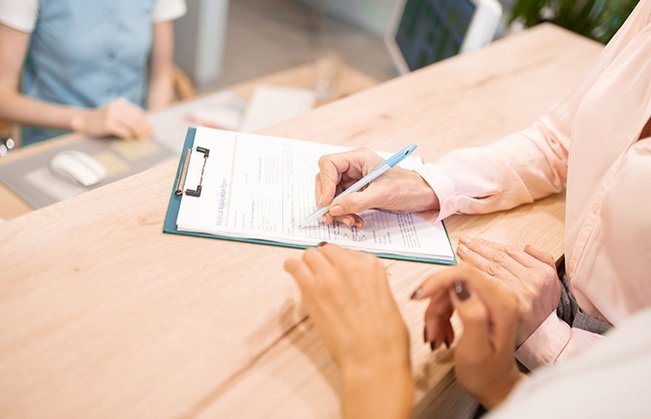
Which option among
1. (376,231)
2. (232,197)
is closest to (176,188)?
(232,197)

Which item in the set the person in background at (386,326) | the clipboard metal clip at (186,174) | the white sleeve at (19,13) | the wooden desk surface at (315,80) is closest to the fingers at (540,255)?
the person in background at (386,326)

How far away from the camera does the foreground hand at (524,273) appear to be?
0.72 metres

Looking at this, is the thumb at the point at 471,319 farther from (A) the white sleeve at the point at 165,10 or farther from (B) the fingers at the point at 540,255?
(A) the white sleeve at the point at 165,10

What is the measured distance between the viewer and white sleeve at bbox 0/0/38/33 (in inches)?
53.3

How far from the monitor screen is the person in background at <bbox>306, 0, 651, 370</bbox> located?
2.04 ft

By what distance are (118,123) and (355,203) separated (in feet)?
2.55

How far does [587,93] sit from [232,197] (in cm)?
62

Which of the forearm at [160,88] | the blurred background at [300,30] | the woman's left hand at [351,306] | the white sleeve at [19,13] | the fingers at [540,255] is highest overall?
the woman's left hand at [351,306]

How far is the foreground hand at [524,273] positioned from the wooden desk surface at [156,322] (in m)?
0.06

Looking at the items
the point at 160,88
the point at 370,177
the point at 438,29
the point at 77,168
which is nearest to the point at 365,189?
the point at 370,177

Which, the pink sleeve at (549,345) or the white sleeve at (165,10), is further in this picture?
the white sleeve at (165,10)

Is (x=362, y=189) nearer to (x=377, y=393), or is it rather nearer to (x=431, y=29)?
(x=377, y=393)

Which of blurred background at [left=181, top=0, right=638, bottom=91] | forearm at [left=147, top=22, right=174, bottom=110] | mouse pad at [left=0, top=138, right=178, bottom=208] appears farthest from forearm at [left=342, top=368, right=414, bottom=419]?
blurred background at [left=181, top=0, right=638, bottom=91]

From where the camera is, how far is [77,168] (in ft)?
3.65
